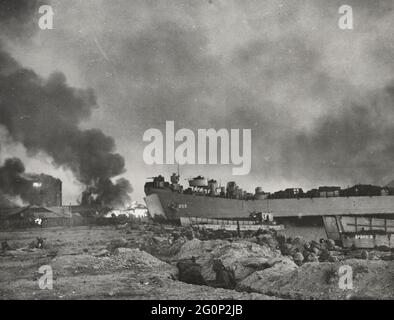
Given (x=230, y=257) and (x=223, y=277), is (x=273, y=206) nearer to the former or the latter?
(x=230, y=257)

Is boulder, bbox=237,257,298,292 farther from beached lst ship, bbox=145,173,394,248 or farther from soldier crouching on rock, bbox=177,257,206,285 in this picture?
beached lst ship, bbox=145,173,394,248

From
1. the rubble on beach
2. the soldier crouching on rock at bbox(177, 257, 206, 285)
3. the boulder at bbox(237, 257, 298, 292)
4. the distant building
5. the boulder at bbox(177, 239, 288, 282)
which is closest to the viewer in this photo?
the rubble on beach

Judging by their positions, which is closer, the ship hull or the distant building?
the ship hull

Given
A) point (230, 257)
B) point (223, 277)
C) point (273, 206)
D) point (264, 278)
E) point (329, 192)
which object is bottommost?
point (223, 277)

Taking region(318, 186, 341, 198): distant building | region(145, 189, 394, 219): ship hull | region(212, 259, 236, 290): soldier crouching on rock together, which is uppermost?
region(318, 186, 341, 198): distant building

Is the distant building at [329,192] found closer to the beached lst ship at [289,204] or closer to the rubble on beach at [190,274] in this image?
the beached lst ship at [289,204]

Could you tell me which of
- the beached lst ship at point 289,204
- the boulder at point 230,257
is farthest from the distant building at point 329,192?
the boulder at point 230,257

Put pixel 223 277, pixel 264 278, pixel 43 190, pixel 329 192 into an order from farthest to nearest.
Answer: pixel 43 190 < pixel 329 192 < pixel 223 277 < pixel 264 278

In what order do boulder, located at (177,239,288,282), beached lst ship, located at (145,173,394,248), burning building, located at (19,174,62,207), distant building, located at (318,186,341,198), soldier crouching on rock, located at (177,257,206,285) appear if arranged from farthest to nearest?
burning building, located at (19,174,62,207), distant building, located at (318,186,341,198), beached lst ship, located at (145,173,394,248), boulder, located at (177,239,288,282), soldier crouching on rock, located at (177,257,206,285)

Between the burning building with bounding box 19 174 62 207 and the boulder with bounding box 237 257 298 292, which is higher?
the burning building with bounding box 19 174 62 207

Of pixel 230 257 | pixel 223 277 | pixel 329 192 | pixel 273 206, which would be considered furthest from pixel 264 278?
pixel 329 192

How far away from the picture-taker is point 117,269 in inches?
528

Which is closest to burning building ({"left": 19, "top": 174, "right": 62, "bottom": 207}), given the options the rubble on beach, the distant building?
the rubble on beach
